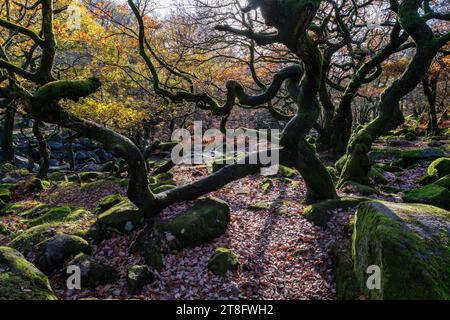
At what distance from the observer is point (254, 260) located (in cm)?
743

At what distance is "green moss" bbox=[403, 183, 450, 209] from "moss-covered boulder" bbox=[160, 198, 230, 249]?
216 inches

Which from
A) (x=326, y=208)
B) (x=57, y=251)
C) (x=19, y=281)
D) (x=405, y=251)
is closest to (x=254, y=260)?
(x=326, y=208)

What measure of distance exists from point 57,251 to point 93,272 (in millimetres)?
1224

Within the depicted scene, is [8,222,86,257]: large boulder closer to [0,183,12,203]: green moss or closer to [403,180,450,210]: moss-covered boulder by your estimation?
[0,183,12,203]: green moss

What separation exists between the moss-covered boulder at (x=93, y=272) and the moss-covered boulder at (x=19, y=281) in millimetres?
1338

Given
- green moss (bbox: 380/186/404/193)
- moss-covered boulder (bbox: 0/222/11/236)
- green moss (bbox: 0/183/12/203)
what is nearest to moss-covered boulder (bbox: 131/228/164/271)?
moss-covered boulder (bbox: 0/222/11/236)

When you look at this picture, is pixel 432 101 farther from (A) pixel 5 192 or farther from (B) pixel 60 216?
(A) pixel 5 192

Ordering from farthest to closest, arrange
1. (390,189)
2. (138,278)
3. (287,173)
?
(287,173)
(390,189)
(138,278)

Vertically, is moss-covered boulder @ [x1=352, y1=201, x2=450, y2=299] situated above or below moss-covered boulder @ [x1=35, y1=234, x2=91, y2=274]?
above

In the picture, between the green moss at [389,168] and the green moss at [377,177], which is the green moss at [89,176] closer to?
the green moss at [377,177]

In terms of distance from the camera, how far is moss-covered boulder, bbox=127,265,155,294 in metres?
6.39

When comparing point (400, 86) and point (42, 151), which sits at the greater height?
point (400, 86)

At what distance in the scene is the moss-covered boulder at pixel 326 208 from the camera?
28.2 ft
